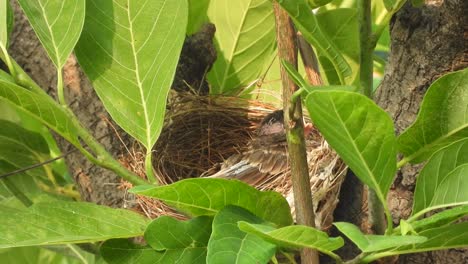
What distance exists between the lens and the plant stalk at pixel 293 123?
3.07ft

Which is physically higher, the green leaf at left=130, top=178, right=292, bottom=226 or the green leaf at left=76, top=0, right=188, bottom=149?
the green leaf at left=76, top=0, right=188, bottom=149

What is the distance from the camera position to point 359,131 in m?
0.84

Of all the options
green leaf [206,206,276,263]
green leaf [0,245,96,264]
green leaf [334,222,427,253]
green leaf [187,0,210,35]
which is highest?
green leaf [187,0,210,35]

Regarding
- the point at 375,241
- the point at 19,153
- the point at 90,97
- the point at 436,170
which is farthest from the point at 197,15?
the point at 375,241

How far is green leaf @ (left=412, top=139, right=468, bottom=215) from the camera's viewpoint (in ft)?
2.99

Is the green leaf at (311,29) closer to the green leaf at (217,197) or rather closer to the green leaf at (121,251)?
the green leaf at (217,197)

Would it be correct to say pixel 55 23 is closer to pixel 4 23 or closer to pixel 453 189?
pixel 4 23

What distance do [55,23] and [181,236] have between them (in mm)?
332

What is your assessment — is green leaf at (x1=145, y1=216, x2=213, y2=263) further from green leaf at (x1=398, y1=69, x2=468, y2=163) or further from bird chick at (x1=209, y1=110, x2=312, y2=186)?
bird chick at (x1=209, y1=110, x2=312, y2=186)

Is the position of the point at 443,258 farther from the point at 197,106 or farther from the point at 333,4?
the point at 197,106

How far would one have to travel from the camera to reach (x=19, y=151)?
1.45m

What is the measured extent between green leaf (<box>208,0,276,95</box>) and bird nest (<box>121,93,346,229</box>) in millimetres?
116

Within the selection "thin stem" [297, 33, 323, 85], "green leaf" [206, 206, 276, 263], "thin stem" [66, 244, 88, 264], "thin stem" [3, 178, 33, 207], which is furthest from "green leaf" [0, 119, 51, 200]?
"green leaf" [206, 206, 276, 263]

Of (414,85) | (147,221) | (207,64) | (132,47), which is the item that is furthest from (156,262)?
(207,64)
